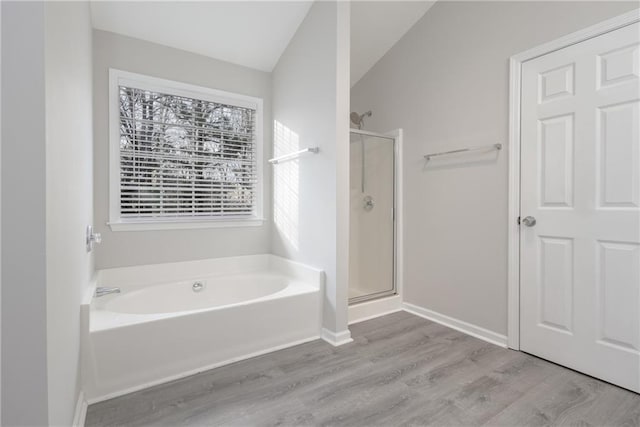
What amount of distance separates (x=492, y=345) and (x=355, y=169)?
1869 millimetres

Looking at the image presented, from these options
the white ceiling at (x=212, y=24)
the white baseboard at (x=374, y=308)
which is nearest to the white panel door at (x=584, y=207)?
the white baseboard at (x=374, y=308)

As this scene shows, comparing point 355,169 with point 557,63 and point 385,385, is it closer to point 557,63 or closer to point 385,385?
point 557,63

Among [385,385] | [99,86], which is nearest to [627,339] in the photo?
[385,385]

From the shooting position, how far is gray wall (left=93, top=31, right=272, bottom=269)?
8.07ft

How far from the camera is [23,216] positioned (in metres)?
0.90

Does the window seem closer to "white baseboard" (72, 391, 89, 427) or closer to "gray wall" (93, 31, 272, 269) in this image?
"gray wall" (93, 31, 272, 269)

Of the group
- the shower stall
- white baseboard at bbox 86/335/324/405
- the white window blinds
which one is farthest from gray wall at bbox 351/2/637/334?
the white window blinds

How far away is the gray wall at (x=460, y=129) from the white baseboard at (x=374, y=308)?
0.44ft

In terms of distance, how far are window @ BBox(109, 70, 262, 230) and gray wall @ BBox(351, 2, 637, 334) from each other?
1485mm

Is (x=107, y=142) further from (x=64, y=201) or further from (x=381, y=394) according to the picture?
(x=381, y=394)

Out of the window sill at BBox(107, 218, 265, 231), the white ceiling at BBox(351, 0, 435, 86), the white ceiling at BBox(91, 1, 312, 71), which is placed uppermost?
the white ceiling at BBox(351, 0, 435, 86)

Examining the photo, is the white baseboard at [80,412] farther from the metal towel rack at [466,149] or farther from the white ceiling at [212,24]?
the metal towel rack at [466,149]

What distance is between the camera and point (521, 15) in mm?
2213

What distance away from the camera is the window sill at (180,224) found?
256 cm
